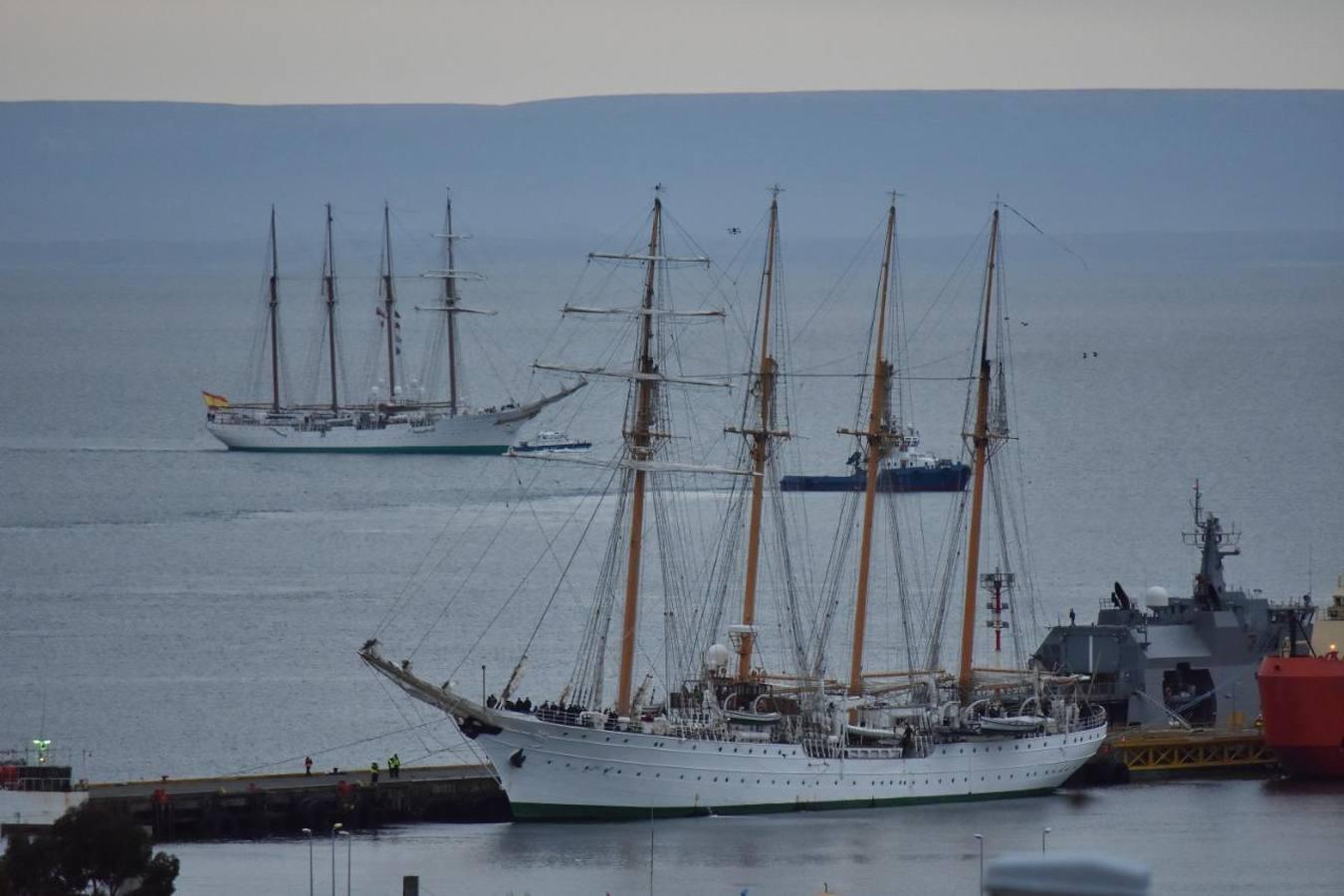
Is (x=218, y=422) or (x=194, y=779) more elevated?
(x=218, y=422)

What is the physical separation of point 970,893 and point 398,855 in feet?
34.0

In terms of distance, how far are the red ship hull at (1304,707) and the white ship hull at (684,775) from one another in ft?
21.7

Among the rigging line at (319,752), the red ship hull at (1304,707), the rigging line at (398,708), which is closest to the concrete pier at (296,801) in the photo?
the rigging line at (319,752)

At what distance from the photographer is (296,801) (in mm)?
59594

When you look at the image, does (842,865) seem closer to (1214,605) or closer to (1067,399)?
(1214,605)

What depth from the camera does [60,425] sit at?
179875mm

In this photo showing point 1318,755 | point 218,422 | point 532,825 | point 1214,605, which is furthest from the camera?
point 218,422

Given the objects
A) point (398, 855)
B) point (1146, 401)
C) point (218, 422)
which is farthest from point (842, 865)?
point (1146, 401)

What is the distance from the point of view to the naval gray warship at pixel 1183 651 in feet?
231

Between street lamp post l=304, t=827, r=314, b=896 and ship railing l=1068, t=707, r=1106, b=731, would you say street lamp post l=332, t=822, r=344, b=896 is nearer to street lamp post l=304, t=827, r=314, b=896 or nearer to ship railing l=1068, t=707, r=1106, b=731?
street lamp post l=304, t=827, r=314, b=896

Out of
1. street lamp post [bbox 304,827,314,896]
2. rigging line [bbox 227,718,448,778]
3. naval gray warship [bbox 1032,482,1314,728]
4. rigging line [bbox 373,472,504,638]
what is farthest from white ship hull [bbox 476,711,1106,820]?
rigging line [bbox 373,472,504,638]

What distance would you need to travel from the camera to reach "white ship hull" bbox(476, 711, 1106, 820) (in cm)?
6025

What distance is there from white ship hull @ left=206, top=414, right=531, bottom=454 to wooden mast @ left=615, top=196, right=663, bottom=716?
354 feet

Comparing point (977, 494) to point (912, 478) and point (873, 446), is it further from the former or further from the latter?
point (912, 478)
